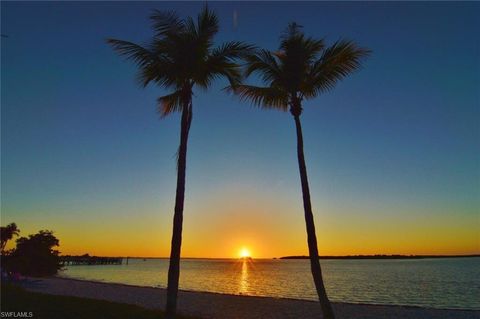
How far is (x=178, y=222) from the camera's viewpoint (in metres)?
12.4

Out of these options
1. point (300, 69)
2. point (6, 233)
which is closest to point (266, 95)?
point (300, 69)

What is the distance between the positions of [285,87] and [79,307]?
12009 mm

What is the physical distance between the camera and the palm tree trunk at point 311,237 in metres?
12.3

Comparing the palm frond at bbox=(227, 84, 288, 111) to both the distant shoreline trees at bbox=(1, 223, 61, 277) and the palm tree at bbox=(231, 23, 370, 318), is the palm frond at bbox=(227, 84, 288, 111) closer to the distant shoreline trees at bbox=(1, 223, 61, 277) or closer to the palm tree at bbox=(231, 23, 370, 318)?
the palm tree at bbox=(231, 23, 370, 318)

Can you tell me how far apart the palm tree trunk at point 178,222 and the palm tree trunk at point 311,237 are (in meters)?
3.91

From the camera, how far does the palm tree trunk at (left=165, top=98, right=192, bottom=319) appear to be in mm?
11805

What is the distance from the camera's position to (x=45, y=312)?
1456 cm

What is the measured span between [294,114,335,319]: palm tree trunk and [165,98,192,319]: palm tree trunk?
3914 mm

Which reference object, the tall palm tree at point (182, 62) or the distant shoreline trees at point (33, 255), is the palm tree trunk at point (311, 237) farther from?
the distant shoreline trees at point (33, 255)

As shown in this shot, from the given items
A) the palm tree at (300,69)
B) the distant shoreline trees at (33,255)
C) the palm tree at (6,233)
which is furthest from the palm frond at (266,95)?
the palm tree at (6,233)

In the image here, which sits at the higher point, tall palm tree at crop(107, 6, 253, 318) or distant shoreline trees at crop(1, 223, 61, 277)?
tall palm tree at crop(107, 6, 253, 318)

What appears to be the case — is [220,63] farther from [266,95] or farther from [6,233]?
[6,233]

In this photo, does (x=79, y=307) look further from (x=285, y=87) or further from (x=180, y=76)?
(x=285, y=87)

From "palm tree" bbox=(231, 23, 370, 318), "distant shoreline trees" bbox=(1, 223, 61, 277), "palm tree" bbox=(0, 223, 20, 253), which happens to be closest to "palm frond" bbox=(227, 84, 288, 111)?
"palm tree" bbox=(231, 23, 370, 318)
